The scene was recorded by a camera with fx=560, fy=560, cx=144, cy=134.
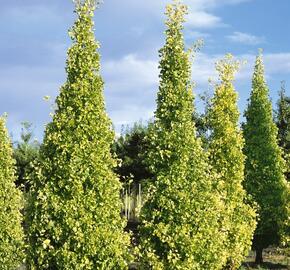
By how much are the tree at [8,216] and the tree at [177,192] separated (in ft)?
21.1

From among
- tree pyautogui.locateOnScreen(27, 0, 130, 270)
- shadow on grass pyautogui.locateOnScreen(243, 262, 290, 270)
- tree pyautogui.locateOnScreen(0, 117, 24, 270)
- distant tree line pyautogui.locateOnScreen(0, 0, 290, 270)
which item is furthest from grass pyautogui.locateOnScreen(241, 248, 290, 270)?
tree pyautogui.locateOnScreen(27, 0, 130, 270)

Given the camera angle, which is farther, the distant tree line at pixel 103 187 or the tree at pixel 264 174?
the tree at pixel 264 174

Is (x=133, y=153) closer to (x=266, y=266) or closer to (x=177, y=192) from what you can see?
(x=266, y=266)

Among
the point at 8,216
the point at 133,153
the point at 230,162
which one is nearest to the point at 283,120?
the point at 133,153

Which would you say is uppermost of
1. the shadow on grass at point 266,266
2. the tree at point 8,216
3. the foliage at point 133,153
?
the foliage at point 133,153

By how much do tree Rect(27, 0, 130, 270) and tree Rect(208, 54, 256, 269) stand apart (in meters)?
7.88

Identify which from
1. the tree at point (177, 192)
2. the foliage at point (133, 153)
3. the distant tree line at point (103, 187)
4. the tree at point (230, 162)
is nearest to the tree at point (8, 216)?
the distant tree line at point (103, 187)

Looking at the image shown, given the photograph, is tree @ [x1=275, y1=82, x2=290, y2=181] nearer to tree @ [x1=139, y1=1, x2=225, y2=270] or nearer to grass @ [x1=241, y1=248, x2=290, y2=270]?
grass @ [x1=241, y1=248, x2=290, y2=270]

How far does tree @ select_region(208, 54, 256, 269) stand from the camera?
23188 millimetres

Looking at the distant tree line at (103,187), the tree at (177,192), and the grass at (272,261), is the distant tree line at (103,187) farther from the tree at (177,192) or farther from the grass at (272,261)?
the grass at (272,261)

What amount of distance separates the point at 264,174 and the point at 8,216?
14122 mm

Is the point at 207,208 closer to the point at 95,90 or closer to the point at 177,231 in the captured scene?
the point at 177,231

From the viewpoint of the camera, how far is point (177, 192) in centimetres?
1722

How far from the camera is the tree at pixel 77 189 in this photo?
15.6 meters
